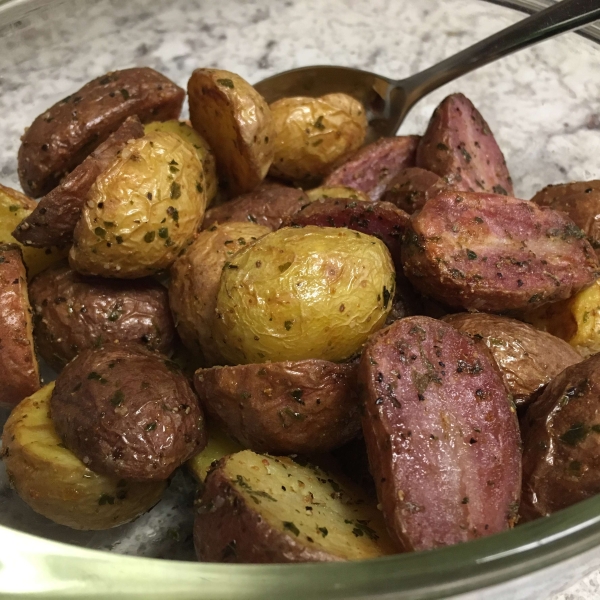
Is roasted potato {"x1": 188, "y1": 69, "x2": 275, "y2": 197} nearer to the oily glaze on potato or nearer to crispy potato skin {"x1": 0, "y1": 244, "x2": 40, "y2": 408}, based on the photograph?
the oily glaze on potato

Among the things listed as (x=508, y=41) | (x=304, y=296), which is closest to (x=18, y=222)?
(x=304, y=296)

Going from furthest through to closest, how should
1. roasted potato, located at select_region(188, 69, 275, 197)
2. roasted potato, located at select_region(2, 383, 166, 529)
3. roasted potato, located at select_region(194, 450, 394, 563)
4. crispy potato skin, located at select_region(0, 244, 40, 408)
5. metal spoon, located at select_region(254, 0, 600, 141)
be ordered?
metal spoon, located at select_region(254, 0, 600, 141)
roasted potato, located at select_region(188, 69, 275, 197)
crispy potato skin, located at select_region(0, 244, 40, 408)
roasted potato, located at select_region(2, 383, 166, 529)
roasted potato, located at select_region(194, 450, 394, 563)

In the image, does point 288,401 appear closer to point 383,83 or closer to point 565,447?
point 565,447

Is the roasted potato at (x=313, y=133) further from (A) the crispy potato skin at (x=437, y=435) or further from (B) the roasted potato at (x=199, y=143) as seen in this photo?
(A) the crispy potato skin at (x=437, y=435)

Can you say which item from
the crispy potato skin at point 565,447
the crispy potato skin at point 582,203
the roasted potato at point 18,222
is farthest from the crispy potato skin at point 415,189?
the roasted potato at point 18,222

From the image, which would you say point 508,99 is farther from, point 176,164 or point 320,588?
point 320,588

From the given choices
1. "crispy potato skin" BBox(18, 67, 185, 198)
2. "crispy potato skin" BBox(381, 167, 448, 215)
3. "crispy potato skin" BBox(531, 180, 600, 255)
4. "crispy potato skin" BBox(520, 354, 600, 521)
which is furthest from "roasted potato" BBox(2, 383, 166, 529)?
"crispy potato skin" BBox(531, 180, 600, 255)
